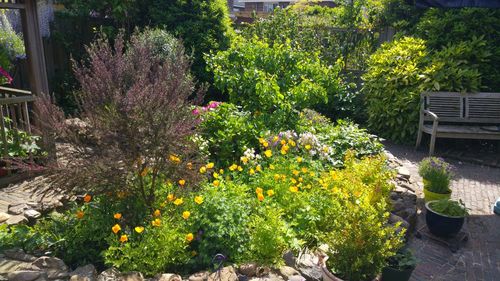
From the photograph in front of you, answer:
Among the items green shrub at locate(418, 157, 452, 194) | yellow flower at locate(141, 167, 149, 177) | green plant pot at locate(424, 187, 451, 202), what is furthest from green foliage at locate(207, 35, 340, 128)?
yellow flower at locate(141, 167, 149, 177)

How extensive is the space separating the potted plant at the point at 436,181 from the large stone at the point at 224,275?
2.89m

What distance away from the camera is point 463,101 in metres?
7.17

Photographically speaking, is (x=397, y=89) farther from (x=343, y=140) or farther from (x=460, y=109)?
(x=343, y=140)

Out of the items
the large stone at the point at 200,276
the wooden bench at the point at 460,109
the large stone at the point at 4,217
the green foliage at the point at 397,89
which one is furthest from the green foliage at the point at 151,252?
the green foliage at the point at 397,89

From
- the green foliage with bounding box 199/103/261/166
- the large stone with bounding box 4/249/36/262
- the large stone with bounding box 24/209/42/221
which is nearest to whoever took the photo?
the large stone with bounding box 4/249/36/262

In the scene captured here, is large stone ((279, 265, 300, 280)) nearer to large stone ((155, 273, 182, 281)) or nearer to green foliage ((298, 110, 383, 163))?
large stone ((155, 273, 182, 281))

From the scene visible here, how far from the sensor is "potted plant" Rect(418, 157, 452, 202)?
4.59 meters

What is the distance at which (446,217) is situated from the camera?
399 centimetres

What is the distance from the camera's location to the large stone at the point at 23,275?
2.67m

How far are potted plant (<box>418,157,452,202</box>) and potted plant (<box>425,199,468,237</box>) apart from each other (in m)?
0.47

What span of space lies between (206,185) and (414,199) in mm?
2387

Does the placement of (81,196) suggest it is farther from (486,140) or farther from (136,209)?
(486,140)

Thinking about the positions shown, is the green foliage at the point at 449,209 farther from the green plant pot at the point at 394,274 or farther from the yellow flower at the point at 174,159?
the yellow flower at the point at 174,159

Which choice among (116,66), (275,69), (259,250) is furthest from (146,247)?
(275,69)
